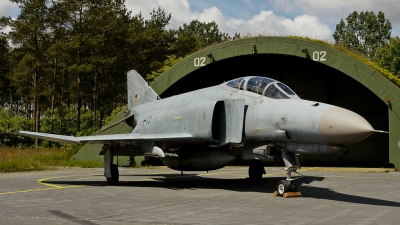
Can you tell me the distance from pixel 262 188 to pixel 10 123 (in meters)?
36.6

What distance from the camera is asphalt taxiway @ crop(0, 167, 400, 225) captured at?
754cm

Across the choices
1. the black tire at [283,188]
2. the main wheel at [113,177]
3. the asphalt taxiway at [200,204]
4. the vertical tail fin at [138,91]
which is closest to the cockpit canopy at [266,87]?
the black tire at [283,188]

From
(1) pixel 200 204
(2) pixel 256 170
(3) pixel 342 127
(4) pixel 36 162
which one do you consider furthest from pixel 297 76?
(1) pixel 200 204

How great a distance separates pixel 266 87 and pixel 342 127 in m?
3.00

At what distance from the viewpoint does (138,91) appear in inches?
730

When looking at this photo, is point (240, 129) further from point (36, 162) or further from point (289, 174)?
point (36, 162)

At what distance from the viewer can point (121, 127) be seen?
23.7 metres

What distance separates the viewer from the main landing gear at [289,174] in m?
10.5

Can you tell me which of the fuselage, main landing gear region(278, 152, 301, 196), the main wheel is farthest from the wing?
main landing gear region(278, 152, 301, 196)

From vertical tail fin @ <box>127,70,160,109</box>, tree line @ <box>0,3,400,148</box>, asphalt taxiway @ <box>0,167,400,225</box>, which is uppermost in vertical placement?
tree line @ <box>0,3,400,148</box>

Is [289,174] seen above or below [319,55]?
below

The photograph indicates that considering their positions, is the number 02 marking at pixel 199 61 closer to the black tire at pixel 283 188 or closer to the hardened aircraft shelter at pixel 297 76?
the hardened aircraft shelter at pixel 297 76

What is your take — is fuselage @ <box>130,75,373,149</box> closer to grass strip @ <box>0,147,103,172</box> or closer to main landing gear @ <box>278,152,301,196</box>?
main landing gear @ <box>278,152,301,196</box>

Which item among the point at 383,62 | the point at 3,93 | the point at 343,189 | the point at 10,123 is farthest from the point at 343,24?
the point at 343,189
